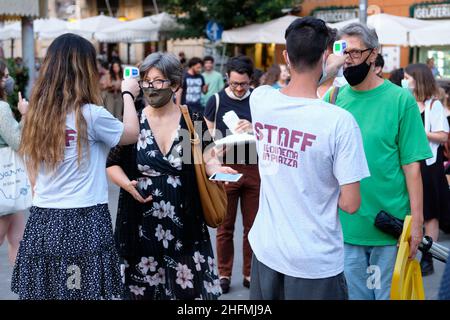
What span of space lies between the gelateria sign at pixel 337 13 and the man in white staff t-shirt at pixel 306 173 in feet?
60.7

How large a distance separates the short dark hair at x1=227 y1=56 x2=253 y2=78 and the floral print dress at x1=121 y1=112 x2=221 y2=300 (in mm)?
1631

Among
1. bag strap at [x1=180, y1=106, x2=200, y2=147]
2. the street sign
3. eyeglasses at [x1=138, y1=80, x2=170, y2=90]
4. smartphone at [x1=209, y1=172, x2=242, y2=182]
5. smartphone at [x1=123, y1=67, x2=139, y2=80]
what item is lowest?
smartphone at [x1=209, y1=172, x2=242, y2=182]

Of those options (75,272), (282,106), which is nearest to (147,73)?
(75,272)

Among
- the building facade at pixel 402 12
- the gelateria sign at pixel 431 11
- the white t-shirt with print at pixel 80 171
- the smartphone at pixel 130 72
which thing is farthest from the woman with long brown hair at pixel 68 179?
the gelateria sign at pixel 431 11

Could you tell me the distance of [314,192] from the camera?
282 cm

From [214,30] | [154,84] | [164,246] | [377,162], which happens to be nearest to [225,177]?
[164,246]

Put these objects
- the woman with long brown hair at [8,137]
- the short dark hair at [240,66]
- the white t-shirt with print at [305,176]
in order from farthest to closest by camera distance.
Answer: the short dark hair at [240,66] → the woman with long brown hair at [8,137] → the white t-shirt with print at [305,176]

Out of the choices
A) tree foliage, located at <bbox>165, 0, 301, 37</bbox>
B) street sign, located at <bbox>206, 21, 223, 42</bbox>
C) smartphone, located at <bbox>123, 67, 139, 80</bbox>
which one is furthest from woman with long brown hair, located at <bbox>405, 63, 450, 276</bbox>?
street sign, located at <bbox>206, 21, 223, 42</bbox>

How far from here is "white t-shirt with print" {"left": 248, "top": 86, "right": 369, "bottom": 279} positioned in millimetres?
2760

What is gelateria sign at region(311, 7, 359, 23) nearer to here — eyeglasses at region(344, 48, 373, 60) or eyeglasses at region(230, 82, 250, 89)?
eyeglasses at region(230, 82, 250, 89)

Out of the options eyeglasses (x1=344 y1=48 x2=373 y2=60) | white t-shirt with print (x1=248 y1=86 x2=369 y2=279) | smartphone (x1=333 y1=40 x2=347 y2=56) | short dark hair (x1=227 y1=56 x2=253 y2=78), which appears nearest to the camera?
white t-shirt with print (x1=248 y1=86 x2=369 y2=279)

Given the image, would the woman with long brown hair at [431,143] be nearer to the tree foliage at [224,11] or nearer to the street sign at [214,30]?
the tree foliage at [224,11]

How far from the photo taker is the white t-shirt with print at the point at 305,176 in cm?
276
